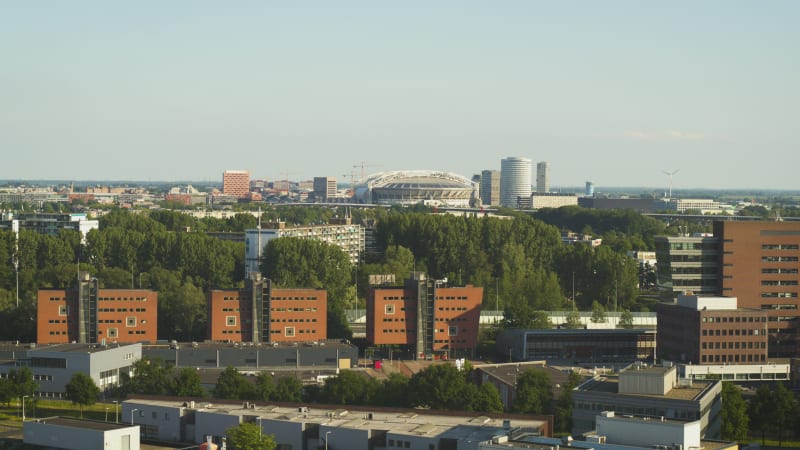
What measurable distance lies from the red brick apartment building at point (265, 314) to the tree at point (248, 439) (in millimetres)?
28681

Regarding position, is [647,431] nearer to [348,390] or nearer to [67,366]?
[348,390]

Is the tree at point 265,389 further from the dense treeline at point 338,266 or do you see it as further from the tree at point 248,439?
the dense treeline at point 338,266

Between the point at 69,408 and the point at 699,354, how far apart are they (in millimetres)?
27433

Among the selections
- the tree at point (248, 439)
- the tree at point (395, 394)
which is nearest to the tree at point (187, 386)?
the tree at point (395, 394)

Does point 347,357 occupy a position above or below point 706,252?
below

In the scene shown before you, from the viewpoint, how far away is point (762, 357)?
2276 inches

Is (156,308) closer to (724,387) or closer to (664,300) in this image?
(664,300)

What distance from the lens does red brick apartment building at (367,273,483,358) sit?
67312 millimetres

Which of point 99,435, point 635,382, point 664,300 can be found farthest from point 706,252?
point 99,435

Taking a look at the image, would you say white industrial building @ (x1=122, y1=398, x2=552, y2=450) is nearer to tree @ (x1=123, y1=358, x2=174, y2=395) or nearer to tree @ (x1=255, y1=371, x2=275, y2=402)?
tree @ (x1=123, y1=358, x2=174, y2=395)

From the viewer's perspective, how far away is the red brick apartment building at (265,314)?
66.3 m

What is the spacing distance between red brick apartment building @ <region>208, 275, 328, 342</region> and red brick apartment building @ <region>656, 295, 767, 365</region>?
19378 millimetres

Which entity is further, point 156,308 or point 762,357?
point 156,308

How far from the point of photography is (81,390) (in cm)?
4981
